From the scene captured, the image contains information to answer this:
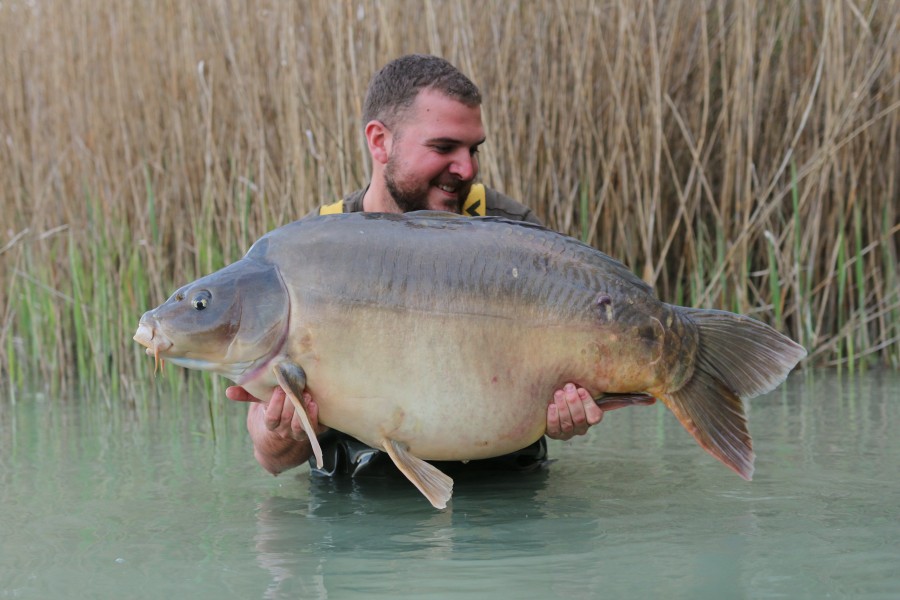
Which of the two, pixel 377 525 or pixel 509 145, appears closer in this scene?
pixel 377 525

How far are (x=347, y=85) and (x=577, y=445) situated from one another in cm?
189

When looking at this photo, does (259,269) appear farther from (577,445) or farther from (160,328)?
(577,445)

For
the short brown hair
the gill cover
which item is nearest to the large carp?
the gill cover


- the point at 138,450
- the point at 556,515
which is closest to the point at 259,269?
the point at 556,515

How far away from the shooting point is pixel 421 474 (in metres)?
2.49

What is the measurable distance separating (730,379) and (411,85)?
1263mm

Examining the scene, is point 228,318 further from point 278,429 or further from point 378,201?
point 378,201

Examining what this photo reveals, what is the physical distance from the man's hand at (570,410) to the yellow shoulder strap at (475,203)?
96 cm

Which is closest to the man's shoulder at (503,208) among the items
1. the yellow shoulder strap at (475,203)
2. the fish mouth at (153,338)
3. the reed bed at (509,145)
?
the yellow shoulder strap at (475,203)

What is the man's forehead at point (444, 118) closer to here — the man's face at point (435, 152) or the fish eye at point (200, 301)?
the man's face at point (435, 152)

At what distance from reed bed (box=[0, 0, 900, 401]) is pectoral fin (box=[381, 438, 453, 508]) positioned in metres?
2.27

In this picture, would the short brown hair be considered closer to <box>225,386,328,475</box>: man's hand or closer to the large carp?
the large carp

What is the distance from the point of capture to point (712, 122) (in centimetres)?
554

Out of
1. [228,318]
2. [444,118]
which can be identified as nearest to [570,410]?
[228,318]
